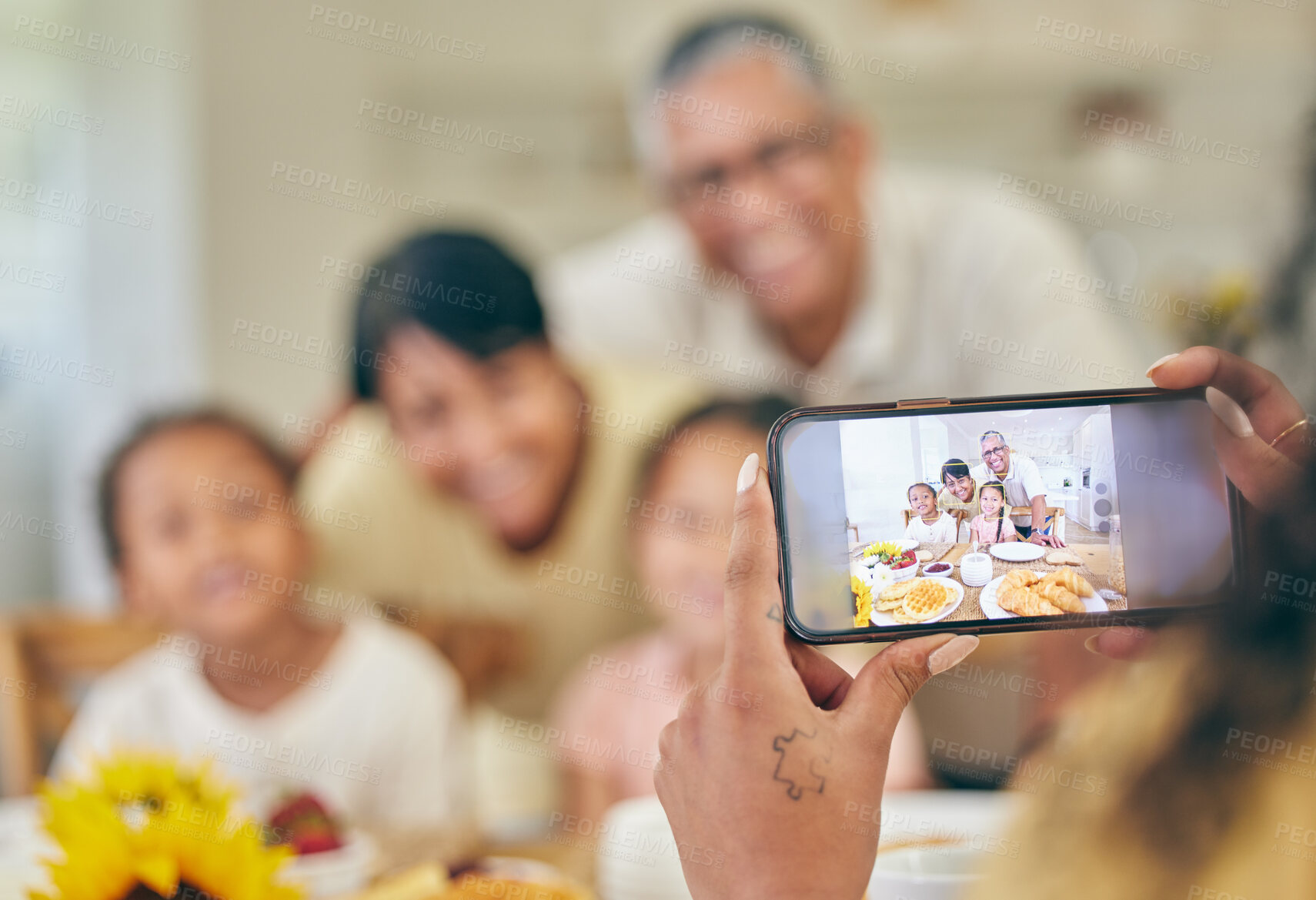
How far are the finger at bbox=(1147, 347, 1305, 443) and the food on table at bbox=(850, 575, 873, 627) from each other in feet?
0.50

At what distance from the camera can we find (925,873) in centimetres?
48

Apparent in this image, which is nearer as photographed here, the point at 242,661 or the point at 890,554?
the point at 890,554

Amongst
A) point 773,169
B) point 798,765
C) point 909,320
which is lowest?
point 798,765

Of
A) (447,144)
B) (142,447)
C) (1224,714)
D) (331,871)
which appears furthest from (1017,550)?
(447,144)

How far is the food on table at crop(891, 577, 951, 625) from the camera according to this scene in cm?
44

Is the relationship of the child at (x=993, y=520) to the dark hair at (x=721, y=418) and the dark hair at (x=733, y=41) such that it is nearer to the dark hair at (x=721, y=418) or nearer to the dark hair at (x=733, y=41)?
the dark hair at (x=721, y=418)

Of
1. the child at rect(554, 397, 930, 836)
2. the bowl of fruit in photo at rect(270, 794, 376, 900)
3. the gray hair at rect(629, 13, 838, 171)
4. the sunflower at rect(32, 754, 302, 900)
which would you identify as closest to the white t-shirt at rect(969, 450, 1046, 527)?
the sunflower at rect(32, 754, 302, 900)

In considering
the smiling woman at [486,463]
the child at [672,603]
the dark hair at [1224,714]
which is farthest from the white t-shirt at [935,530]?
the smiling woman at [486,463]

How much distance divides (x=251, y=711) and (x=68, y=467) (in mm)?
1416

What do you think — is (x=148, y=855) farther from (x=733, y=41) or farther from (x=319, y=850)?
(x=733, y=41)

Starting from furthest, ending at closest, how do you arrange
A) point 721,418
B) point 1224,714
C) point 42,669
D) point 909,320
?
1. point 909,320
2. point 42,669
3. point 721,418
4. point 1224,714

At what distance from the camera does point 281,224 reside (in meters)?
2.79

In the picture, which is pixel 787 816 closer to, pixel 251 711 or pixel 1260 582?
pixel 1260 582

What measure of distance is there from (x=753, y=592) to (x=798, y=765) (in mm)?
72
